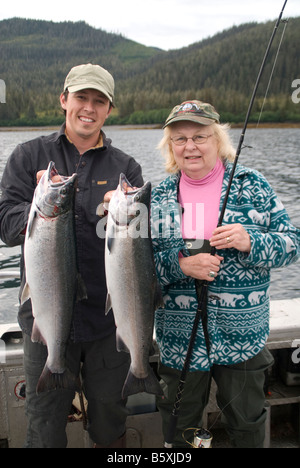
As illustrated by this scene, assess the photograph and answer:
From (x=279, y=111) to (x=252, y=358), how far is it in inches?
2868

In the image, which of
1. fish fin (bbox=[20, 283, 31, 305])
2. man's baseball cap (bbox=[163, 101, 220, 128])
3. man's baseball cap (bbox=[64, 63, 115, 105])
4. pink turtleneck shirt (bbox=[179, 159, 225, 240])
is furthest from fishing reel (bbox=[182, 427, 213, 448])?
man's baseball cap (bbox=[64, 63, 115, 105])

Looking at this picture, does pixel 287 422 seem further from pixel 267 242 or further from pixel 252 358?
pixel 267 242

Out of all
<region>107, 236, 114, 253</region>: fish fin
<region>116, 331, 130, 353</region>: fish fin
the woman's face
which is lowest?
<region>116, 331, 130, 353</region>: fish fin

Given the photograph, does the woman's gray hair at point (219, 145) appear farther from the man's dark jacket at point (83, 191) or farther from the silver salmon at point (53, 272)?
the silver salmon at point (53, 272)

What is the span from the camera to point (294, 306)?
4055 mm

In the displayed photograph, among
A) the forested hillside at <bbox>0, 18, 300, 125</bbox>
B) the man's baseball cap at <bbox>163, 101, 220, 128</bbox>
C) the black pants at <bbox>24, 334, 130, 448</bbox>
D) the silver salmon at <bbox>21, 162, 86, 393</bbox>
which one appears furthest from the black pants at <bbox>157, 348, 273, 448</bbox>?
the forested hillside at <bbox>0, 18, 300, 125</bbox>

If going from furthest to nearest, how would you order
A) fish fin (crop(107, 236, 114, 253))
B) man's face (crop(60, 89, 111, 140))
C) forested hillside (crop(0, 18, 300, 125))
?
forested hillside (crop(0, 18, 300, 125))
man's face (crop(60, 89, 111, 140))
fish fin (crop(107, 236, 114, 253))

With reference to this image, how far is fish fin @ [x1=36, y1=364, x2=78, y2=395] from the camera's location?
258 cm

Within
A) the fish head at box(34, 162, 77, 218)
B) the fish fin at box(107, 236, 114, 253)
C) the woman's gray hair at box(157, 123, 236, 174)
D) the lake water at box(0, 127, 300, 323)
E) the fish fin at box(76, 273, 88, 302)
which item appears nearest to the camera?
the fish head at box(34, 162, 77, 218)

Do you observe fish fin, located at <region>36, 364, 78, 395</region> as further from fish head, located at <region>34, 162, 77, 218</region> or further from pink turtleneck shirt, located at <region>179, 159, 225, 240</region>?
pink turtleneck shirt, located at <region>179, 159, 225, 240</region>

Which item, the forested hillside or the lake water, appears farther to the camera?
the forested hillside

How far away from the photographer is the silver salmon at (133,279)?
2.56 metres

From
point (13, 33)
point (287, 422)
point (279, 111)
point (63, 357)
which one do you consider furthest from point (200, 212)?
point (279, 111)

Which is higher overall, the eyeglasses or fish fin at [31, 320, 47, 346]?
the eyeglasses
